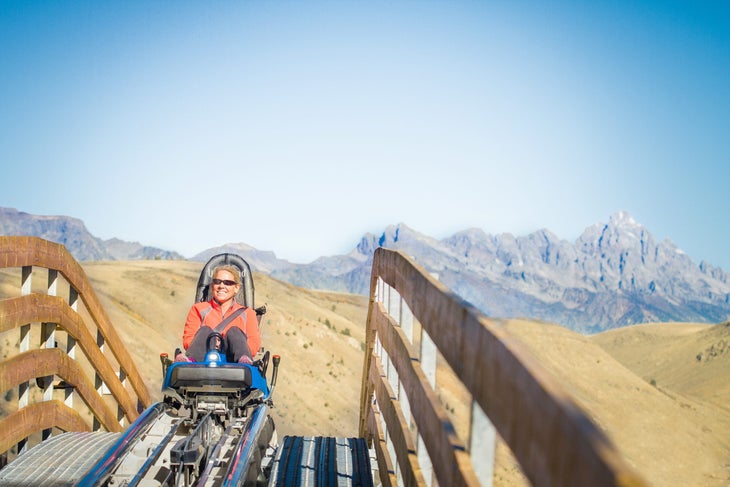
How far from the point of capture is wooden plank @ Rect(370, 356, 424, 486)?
345cm

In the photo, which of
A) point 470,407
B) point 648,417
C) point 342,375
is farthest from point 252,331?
point 648,417

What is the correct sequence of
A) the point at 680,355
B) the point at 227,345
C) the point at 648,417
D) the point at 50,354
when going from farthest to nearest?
the point at 680,355 → the point at 648,417 → the point at 227,345 → the point at 50,354

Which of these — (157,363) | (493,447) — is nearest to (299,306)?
(157,363)

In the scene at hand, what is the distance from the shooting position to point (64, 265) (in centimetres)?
598

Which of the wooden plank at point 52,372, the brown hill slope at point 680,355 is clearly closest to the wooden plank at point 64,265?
the wooden plank at point 52,372

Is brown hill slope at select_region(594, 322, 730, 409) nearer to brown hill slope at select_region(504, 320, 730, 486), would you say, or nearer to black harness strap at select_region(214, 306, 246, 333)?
brown hill slope at select_region(504, 320, 730, 486)

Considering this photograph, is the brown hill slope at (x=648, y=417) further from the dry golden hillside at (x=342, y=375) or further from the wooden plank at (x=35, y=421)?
the wooden plank at (x=35, y=421)

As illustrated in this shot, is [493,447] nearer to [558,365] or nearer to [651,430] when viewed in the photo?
[651,430]

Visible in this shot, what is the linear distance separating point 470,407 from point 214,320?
4337 mm

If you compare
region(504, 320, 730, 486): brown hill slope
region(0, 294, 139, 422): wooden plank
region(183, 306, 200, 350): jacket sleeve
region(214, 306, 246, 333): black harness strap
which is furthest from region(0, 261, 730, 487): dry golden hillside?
region(214, 306, 246, 333): black harness strap

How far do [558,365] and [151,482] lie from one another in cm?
5924

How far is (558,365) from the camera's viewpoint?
6069 centimetres

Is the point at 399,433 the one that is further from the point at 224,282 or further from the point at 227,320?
the point at 224,282

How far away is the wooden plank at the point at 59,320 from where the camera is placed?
4.96 metres
